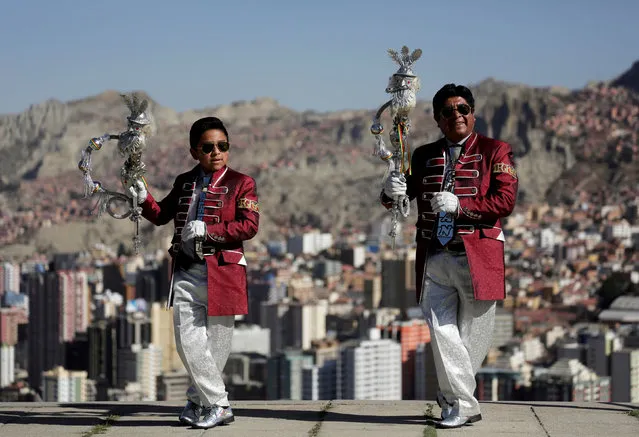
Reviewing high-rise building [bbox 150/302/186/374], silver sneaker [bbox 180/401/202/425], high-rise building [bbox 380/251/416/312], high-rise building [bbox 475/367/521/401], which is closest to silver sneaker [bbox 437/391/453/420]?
silver sneaker [bbox 180/401/202/425]

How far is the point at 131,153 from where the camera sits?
5.73m

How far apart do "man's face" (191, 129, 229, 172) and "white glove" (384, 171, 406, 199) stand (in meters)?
0.67

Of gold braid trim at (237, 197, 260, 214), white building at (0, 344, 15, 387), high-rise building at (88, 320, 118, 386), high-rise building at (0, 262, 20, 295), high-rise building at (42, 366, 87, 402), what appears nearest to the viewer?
gold braid trim at (237, 197, 260, 214)

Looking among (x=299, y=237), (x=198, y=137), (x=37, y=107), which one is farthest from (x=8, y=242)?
(x=198, y=137)

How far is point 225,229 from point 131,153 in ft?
1.67

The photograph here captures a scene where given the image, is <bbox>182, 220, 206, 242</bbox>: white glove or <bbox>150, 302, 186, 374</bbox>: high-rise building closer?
<bbox>182, 220, 206, 242</bbox>: white glove

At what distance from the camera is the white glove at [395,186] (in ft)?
18.0

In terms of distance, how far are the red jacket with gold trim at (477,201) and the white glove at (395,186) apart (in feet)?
0.30

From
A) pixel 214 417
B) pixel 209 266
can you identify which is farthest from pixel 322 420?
pixel 209 266

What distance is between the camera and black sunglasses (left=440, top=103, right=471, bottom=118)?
5.57 meters

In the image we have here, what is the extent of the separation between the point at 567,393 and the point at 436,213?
4455 centimetres

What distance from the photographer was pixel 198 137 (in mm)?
5719

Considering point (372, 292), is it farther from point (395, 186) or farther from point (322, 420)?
point (395, 186)

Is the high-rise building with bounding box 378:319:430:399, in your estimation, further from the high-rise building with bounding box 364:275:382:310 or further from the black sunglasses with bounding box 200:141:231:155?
the black sunglasses with bounding box 200:141:231:155
